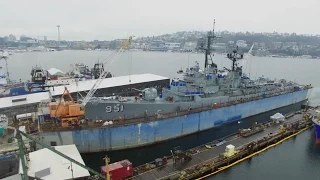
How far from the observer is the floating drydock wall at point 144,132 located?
91.2ft

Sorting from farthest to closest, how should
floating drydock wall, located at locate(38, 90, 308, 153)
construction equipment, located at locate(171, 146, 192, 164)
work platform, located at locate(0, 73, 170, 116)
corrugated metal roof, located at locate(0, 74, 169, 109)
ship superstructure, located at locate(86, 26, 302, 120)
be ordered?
1. corrugated metal roof, located at locate(0, 74, 169, 109)
2. work platform, located at locate(0, 73, 170, 116)
3. ship superstructure, located at locate(86, 26, 302, 120)
4. floating drydock wall, located at locate(38, 90, 308, 153)
5. construction equipment, located at locate(171, 146, 192, 164)

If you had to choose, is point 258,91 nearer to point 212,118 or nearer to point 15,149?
point 212,118

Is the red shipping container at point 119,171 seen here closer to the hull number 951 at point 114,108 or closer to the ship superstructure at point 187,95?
the hull number 951 at point 114,108

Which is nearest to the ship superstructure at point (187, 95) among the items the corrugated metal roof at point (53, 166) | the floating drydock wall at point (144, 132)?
the floating drydock wall at point (144, 132)

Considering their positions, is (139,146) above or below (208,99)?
below

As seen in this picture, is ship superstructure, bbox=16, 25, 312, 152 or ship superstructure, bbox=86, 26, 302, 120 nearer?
ship superstructure, bbox=16, 25, 312, 152

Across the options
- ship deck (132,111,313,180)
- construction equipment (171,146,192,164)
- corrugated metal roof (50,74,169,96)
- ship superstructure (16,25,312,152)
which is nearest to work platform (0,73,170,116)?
corrugated metal roof (50,74,169,96)

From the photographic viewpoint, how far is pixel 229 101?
1551 inches

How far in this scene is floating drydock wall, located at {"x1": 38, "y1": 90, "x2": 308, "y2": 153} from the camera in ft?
91.2

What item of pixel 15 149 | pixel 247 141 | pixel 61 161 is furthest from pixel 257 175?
pixel 15 149

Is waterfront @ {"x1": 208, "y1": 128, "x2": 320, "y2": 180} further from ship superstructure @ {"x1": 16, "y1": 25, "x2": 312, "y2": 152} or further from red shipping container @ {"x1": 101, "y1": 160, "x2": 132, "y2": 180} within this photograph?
red shipping container @ {"x1": 101, "y1": 160, "x2": 132, "y2": 180}

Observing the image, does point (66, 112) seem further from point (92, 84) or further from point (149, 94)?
point (92, 84)

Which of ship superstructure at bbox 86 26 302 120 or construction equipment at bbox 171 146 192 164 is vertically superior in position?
ship superstructure at bbox 86 26 302 120

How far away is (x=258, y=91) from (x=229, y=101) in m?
8.89
